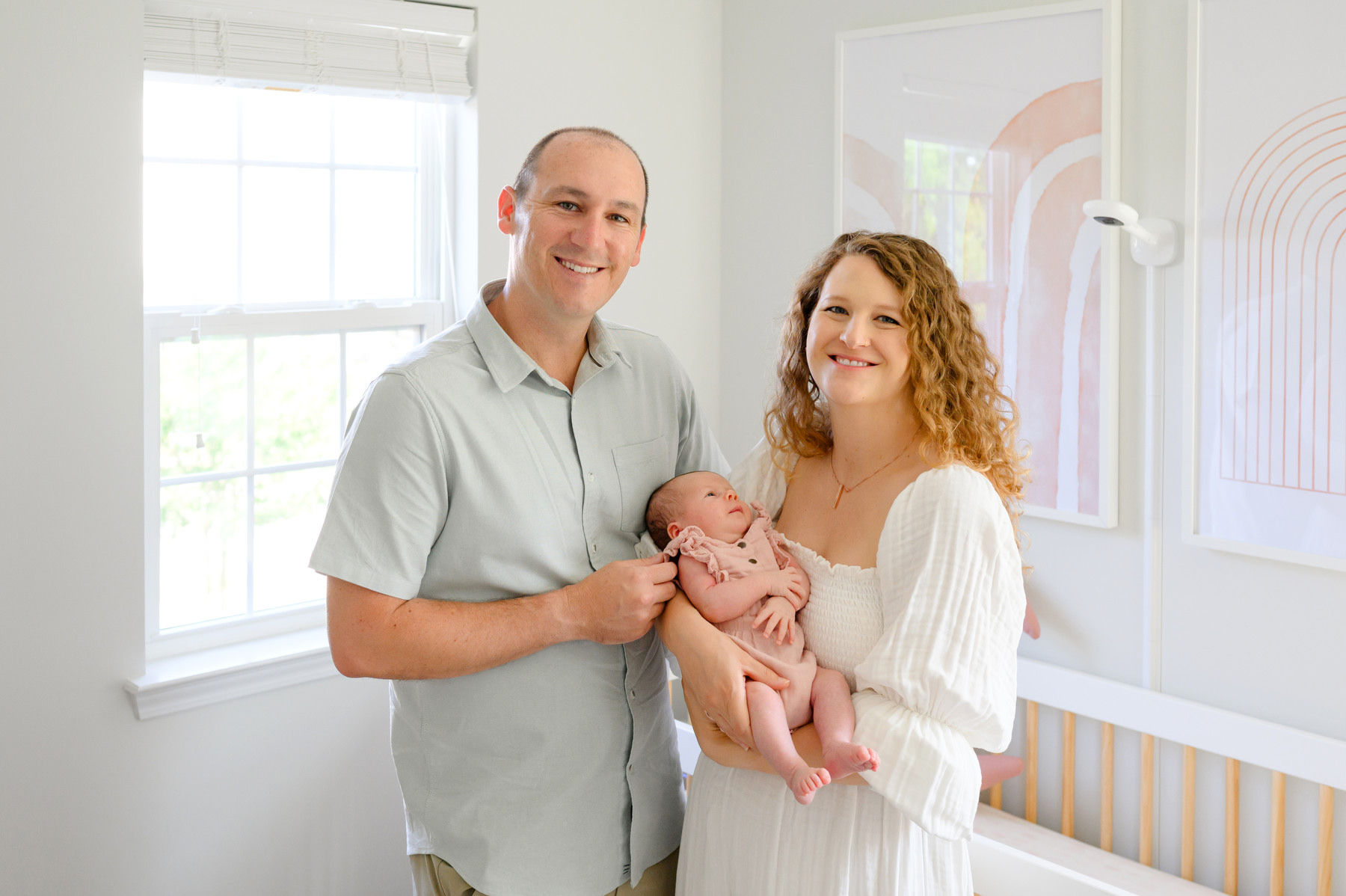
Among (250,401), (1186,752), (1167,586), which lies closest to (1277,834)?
(1186,752)

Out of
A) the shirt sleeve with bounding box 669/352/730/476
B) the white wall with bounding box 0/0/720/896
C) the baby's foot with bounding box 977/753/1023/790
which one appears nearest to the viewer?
the shirt sleeve with bounding box 669/352/730/476

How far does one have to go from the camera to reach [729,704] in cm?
129

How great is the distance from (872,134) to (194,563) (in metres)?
1.84

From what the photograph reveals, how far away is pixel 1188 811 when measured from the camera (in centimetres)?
220

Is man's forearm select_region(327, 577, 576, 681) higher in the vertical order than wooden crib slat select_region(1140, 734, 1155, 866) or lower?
higher

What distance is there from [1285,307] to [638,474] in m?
1.28

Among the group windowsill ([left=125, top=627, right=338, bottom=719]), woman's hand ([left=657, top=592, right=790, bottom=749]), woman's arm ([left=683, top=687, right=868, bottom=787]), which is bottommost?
windowsill ([left=125, top=627, right=338, bottom=719])

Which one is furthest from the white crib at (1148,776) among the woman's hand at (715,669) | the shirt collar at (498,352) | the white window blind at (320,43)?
the white window blind at (320,43)

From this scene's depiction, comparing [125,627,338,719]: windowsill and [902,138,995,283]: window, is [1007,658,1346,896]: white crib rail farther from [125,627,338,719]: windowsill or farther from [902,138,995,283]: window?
[125,627,338,719]: windowsill

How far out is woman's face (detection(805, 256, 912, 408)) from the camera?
4.46 feet

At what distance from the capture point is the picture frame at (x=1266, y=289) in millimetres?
1897

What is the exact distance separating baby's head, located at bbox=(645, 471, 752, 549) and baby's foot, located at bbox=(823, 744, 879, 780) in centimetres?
35

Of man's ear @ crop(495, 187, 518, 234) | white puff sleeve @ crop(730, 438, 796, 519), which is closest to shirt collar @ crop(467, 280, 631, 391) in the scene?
man's ear @ crop(495, 187, 518, 234)

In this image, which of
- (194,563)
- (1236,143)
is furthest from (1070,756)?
(194,563)
